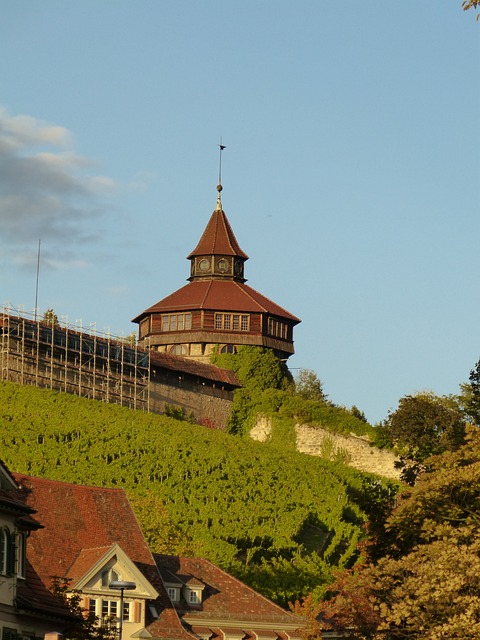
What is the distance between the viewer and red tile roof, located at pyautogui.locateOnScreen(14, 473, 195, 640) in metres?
50.1

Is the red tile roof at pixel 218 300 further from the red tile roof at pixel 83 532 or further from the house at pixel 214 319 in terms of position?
the red tile roof at pixel 83 532

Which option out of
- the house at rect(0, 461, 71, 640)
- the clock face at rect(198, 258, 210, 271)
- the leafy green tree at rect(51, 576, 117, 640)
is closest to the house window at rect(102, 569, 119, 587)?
the leafy green tree at rect(51, 576, 117, 640)

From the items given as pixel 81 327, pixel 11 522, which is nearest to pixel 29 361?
pixel 81 327

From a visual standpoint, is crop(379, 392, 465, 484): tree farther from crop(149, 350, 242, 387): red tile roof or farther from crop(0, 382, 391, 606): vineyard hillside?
crop(149, 350, 242, 387): red tile roof

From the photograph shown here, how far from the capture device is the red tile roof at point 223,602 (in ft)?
181

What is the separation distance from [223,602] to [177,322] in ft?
191

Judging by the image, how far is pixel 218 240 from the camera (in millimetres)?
119875

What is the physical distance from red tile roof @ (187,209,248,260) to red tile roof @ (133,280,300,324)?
1955mm

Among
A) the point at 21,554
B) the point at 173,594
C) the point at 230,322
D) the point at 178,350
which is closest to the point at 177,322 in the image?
the point at 178,350

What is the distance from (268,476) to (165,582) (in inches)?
1335

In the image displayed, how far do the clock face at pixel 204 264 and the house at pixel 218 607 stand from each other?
2440 inches

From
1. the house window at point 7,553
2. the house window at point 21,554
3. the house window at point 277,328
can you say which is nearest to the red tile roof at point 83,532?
the house window at point 21,554

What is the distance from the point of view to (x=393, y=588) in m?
45.5

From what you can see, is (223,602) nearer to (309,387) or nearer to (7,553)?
(7,553)
